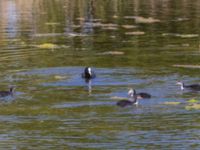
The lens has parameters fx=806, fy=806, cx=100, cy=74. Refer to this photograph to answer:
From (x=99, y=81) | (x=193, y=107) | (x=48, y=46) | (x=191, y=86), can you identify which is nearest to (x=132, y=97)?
(x=193, y=107)

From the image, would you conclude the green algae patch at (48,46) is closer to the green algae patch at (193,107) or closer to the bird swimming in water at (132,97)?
the bird swimming in water at (132,97)

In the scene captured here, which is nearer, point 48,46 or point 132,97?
point 132,97

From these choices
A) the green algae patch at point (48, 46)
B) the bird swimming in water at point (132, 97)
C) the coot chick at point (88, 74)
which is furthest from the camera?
the green algae patch at point (48, 46)

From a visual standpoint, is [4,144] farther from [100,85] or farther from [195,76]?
[195,76]

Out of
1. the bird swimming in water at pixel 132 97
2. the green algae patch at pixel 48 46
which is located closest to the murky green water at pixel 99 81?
the green algae patch at pixel 48 46

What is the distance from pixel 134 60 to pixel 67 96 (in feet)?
22.0

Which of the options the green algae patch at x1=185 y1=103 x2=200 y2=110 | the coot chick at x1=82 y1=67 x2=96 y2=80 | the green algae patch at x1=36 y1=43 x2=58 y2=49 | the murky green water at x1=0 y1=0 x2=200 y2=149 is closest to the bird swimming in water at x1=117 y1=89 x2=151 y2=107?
the murky green water at x1=0 y1=0 x2=200 y2=149

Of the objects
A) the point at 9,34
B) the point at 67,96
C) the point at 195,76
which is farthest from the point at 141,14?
the point at 67,96

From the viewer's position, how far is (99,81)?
25.5 metres

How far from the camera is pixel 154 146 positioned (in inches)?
698

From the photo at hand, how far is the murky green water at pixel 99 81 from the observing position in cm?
1886

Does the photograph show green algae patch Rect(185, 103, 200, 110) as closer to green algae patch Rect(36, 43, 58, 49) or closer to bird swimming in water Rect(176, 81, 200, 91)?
bird swimming in water Rect(176, 81, 200, 91)

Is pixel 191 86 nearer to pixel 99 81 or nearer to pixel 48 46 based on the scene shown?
pixel 99 81

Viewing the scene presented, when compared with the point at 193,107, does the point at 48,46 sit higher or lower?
lower
